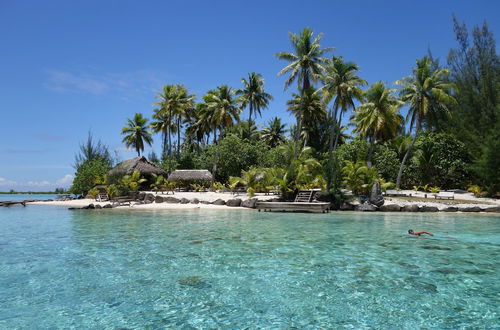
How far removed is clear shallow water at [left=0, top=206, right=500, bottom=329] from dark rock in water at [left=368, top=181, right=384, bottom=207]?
395 inches

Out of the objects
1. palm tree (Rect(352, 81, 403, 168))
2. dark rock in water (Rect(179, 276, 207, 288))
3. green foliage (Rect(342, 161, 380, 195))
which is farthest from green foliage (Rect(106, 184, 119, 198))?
dark rock in water (Rect(179, 276, 207, 288))

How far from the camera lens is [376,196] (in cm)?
2102

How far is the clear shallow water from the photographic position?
4442 millimetres

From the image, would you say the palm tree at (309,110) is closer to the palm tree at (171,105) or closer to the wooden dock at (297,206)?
the palm tree at (171,105)

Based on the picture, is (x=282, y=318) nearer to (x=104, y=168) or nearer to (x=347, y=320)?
(x=347, y=320)

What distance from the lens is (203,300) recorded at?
16.7 feet

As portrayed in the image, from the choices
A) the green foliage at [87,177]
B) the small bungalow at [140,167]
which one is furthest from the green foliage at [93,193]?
the small bungalow at [140,167]

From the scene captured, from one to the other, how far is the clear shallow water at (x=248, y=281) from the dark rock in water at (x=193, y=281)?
0.06ft

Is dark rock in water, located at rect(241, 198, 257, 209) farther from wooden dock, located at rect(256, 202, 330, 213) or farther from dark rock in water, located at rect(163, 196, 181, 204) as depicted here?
dark rock in water, located at rect(163, 196, 181, 204)

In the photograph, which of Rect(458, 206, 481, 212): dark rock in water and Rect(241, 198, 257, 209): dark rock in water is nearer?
Rect(458, 206, 481, 212): dark rock in water

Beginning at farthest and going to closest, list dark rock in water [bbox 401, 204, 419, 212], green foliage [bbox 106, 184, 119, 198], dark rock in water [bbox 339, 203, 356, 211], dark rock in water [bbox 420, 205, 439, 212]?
green foliage [bbox 106, 184, 119, 198], dark rock in water [bbox 339, 203, 356, 211], dark rock in water [bbox 401, 204, 419, 212], dark rock in water [bbox 420, 205, 439, 212]

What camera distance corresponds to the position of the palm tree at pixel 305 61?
98.8 feet

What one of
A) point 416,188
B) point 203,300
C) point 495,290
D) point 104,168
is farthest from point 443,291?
point 104,168

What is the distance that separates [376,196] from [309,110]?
61.5 ft
